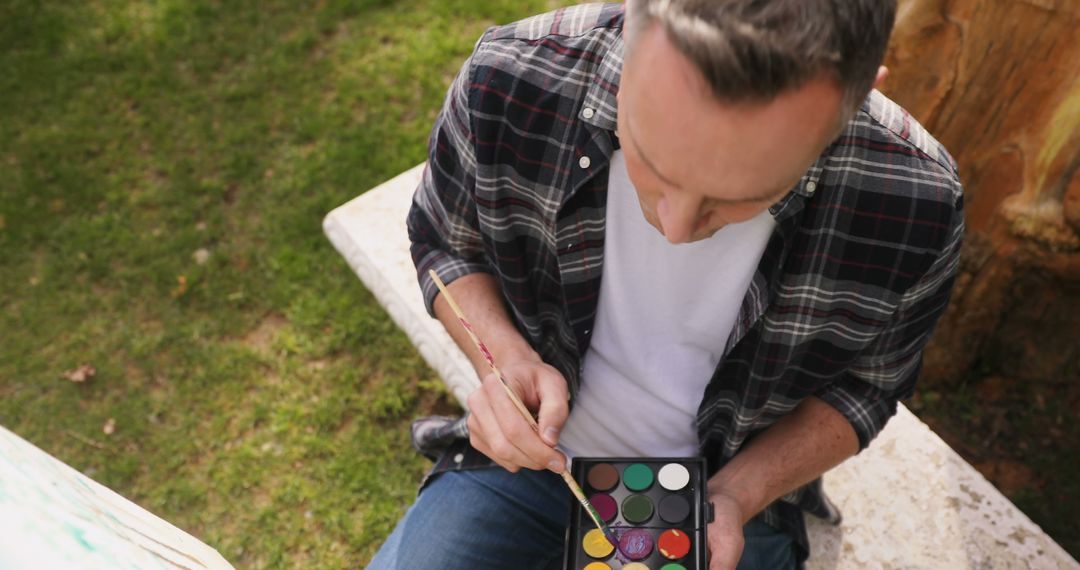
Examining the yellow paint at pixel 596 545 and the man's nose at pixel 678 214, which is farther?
the yellow paint at pixel 596 545

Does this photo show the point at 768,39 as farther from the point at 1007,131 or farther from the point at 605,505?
the point at 1007,131

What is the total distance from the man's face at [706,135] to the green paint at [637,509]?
1.54ft

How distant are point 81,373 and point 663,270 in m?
2.05

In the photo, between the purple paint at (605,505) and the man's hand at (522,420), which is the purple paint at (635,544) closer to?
the purple paint at (605,505)

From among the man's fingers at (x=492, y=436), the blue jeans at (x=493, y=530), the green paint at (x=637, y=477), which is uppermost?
the man's fingers at (x=492, y=436)

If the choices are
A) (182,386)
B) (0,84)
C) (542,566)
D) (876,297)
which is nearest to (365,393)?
(182,386)

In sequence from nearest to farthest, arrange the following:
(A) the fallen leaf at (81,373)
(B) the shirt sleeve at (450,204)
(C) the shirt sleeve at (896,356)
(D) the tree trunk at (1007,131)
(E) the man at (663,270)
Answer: (E) the man at (663,270)
(C) the shirt sleeve at (896,356)
(B) the shirt sleeve at (450,204)
(D) the tree trunk at (1007,131)
(A) the fallen leaf at (81,373)

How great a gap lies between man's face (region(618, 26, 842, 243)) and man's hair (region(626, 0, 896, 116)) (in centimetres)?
2

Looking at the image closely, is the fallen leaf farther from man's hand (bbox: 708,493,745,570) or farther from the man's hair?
the man's hair

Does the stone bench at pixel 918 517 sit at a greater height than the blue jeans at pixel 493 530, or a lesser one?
lesser

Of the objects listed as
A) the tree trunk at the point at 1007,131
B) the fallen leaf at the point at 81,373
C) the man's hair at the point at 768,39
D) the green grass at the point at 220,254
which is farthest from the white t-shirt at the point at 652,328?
the fallen leaf at the point at 81,373

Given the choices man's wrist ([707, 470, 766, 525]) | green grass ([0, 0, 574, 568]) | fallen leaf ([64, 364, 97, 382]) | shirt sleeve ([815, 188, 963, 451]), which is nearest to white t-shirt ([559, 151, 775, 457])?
man's wrist ([707, 470, 766, 525])

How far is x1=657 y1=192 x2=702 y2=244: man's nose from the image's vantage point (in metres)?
1.00

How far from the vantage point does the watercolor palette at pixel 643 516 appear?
126 cm
